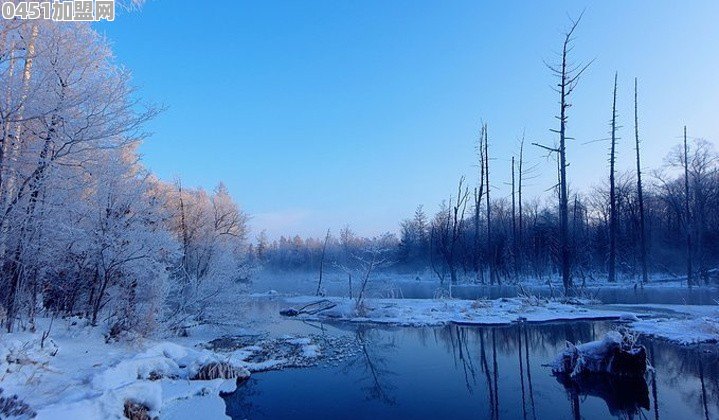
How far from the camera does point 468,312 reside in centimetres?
1781

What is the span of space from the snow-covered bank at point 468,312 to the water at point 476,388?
339cm

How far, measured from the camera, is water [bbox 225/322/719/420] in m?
7.36

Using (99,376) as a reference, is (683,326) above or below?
below

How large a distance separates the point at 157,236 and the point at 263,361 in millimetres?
4597

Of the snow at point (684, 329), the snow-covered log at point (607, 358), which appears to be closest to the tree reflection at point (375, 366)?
the snow-covered log at point (607, 358)

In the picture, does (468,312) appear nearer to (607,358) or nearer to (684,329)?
(684,329)

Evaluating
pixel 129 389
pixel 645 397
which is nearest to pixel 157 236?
pixel 129 389

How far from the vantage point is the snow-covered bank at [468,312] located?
53.0 ft

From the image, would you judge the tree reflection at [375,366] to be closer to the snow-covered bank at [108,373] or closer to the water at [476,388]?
the water at [476,388]

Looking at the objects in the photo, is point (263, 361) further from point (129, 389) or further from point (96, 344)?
point (129, 389)

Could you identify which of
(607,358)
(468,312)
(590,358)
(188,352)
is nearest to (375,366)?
(188,352)

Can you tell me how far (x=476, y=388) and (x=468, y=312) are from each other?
933 centimetres

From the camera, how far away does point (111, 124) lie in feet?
31.0

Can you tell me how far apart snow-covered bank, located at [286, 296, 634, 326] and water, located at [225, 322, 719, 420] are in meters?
3.39
